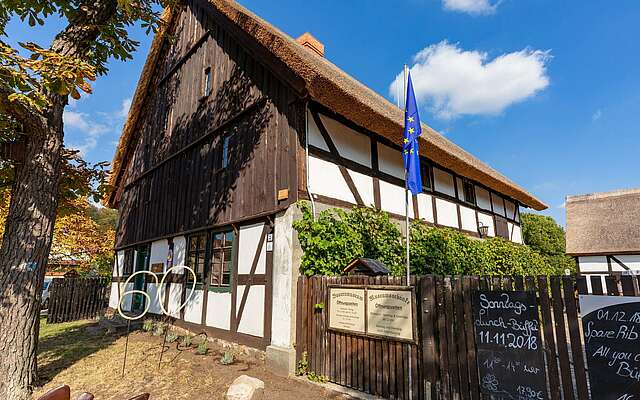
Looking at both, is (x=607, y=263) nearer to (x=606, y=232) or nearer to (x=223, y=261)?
(x=606, y=232)

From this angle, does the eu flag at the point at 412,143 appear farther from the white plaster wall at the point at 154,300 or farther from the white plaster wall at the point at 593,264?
the white plaster wall at the point at 593,264

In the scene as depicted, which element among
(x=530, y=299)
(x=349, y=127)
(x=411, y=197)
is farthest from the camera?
(x=411, y=197)

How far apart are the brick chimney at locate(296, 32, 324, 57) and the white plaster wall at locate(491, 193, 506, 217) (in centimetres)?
896

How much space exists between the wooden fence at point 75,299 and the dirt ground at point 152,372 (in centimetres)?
545

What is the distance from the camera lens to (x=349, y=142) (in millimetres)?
7730

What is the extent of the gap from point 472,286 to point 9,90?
6.83m

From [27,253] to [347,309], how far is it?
5.13 meters

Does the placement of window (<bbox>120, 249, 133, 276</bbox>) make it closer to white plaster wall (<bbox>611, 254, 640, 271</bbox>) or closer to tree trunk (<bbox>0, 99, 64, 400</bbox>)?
tree trunk (<bbox>0, 99, 64, 400</bbox>)

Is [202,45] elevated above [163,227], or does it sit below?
above

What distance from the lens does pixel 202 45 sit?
10547 mm

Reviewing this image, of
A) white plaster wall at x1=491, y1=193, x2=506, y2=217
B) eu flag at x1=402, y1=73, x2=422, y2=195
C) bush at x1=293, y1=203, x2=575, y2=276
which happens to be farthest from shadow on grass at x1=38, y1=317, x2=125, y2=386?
white plaster wall at x1=491, y1=193, x2=506, y2=217

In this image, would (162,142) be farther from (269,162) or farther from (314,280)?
(314,280)

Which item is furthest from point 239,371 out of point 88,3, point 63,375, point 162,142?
point 162,142

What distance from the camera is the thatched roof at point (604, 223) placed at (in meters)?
14.7
